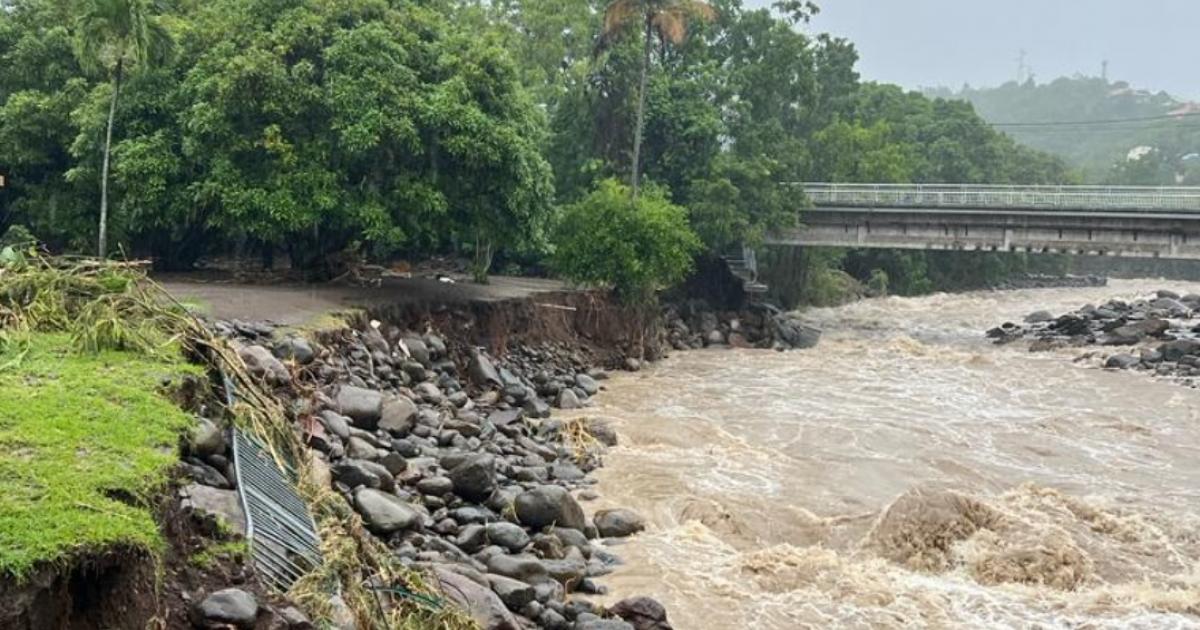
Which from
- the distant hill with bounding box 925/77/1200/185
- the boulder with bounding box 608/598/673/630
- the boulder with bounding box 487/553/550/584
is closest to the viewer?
the boulder with bounding box 608/598/673/630

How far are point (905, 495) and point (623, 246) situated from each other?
13016 millimetres

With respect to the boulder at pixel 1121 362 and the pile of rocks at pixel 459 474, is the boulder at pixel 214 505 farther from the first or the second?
the boulder at pixel 1121 362

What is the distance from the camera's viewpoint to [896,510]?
419 inches

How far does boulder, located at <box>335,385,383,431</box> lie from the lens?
1134 cm

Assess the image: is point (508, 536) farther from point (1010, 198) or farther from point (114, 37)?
point (1010, 198)

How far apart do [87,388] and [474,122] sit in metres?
12.9

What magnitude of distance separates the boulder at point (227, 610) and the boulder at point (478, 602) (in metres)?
2.14

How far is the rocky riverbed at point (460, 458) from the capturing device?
775 centimetres

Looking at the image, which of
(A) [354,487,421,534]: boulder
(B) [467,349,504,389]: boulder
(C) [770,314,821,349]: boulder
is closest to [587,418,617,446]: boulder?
(B) [467,349,504,389]: boulder

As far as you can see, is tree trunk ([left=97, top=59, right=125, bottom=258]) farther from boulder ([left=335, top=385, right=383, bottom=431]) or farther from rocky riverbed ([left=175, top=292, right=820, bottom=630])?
boulder ([left=335, top=385, right=383, bottom=431])

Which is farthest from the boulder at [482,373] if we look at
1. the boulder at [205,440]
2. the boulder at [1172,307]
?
the boulder at [1172,307]

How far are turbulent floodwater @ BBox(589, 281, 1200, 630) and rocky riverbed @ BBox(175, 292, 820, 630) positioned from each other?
0.63 metres

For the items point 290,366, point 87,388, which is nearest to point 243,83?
point 290,366

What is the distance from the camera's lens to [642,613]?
7805 millimetres
